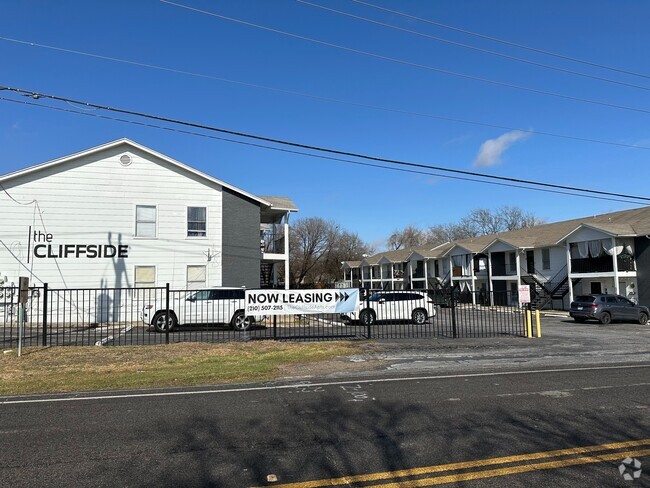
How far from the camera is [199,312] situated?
17.8 meters

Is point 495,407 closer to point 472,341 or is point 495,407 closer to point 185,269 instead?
point 472,341

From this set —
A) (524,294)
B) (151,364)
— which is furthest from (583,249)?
(151,364)

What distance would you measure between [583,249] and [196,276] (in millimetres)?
28050

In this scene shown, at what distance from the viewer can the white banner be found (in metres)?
14.5

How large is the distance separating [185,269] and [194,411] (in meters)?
17.9

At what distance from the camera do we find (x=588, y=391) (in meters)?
7.81

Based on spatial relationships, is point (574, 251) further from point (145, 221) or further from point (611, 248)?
point (145, 221)

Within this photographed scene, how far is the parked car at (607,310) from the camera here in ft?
83.2

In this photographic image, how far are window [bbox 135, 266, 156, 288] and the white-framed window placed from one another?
166cm

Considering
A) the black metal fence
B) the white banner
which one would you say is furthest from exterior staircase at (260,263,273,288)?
the white banner

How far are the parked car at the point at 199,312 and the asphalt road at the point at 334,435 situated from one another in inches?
378

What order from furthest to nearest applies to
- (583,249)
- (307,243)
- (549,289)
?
(307,243) < (549,289) < (583,249)

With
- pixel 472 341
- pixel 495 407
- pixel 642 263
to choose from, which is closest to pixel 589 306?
pixel 642 263

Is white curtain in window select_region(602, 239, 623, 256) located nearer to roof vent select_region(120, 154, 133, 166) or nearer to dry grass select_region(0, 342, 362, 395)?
dry grass select_region(0, 342, 362, 395)
